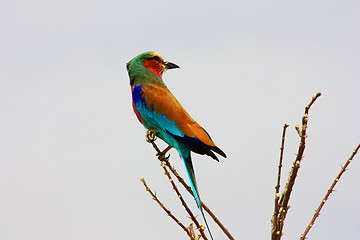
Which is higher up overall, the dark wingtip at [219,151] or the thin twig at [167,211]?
the dark wingtip at [219,151]

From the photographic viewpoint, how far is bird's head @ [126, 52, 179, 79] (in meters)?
5.87

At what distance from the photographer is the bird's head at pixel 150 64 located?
5.87 m

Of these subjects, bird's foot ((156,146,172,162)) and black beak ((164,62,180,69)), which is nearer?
bird's foot ((156,146,172,162))

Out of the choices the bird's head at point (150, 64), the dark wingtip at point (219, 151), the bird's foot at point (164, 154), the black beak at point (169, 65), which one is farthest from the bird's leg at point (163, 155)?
the black beak at point (169, 65)

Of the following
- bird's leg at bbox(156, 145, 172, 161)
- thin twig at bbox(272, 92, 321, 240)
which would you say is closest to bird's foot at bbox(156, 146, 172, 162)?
bird's leg at bbox(156, 145, 172, 161)

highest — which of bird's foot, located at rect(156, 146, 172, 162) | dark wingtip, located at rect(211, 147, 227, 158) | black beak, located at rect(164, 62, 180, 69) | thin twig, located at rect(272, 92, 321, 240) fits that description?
black beak, located at rect(164, 62, 180, 69)

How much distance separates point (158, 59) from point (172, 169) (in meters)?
2.69

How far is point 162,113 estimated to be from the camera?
16.8 ft

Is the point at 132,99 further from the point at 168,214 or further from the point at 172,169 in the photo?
the point at 168,214

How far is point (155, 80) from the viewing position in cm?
566

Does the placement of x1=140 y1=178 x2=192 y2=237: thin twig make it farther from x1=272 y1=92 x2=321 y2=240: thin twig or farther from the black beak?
the black beak

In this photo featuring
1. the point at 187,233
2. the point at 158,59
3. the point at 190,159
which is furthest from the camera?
the point at 158,59

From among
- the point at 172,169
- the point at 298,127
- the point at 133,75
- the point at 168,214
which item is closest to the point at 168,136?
the point at 133,75

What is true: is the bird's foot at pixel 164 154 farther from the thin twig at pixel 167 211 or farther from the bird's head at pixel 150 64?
the thin twig at pixel 167 211
